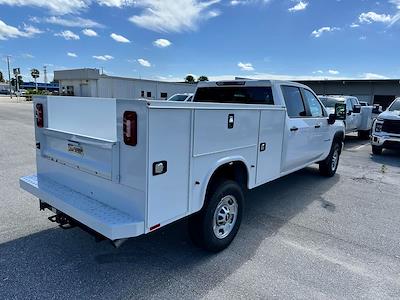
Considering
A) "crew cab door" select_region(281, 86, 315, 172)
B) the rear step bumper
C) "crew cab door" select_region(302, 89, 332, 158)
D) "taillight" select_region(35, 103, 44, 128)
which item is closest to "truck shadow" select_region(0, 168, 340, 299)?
the rear step bumper

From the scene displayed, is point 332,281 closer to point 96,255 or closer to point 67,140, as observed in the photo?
point 96,255

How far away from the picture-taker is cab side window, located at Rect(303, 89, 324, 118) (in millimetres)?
5688

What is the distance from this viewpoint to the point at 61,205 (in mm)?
3061

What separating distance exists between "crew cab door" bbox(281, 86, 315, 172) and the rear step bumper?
2.86m

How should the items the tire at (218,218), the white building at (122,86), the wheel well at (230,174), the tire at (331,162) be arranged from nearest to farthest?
the tire at (218,218) → the wheel well at (230,174) → the tire at (331,162) → the white building at (122,86)

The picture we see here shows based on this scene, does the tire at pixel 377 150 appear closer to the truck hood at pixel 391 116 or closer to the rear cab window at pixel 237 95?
the truck hood at pixel 391 116

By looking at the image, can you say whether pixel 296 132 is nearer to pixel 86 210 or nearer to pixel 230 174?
pixel 230 174

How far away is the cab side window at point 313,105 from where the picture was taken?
5.69 m

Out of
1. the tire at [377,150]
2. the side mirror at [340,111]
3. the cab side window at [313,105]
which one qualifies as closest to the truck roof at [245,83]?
the cab side window at [313,105]

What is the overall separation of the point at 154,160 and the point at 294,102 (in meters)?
3.34

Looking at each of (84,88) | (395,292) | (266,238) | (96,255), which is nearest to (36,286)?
(96,255)

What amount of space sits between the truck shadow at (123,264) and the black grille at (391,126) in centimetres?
777

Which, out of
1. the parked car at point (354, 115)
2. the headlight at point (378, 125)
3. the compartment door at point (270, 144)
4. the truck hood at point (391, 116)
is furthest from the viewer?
the parked car at point (354, 115)

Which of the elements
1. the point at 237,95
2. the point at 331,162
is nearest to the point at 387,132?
the point at 331,162
